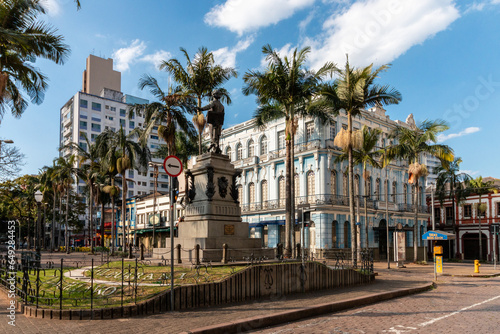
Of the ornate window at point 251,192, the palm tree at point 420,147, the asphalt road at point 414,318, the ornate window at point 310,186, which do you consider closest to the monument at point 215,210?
the asphalt road at point 414,318

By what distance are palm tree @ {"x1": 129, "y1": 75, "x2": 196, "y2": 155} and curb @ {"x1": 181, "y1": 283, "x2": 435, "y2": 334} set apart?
1649 centimetres

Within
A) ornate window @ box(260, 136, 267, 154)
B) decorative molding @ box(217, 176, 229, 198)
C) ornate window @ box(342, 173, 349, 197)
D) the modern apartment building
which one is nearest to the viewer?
decorative molding @ box(217, 176, 229, 198)

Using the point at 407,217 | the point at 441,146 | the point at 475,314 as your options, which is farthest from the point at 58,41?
the point at 407,217

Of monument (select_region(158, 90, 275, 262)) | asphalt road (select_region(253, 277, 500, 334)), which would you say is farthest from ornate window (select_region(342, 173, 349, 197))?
asphalt road (select_region(253, 277, 500, 334))

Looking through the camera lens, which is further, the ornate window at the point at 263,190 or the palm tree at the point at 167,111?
the ornate window at the point at 263,190

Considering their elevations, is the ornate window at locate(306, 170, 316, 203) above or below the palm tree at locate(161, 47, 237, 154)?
below

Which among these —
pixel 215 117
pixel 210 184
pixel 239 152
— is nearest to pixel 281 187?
pixel 239 152

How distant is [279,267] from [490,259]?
159 feet

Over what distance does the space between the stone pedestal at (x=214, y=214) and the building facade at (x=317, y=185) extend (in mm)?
21362

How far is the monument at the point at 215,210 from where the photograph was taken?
14820 millimetres

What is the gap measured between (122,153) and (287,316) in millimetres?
28090

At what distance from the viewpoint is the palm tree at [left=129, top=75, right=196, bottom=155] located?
24375 millimetres

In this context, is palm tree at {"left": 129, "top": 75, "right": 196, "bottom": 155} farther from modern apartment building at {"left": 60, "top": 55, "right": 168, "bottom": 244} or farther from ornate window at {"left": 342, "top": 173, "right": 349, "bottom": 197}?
modern apartment building at {"left": 60, "top": 55, "right": 168, "bottom": 244}

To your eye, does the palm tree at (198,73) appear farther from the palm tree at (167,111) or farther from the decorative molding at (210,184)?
the decorative molding at (210,184)
